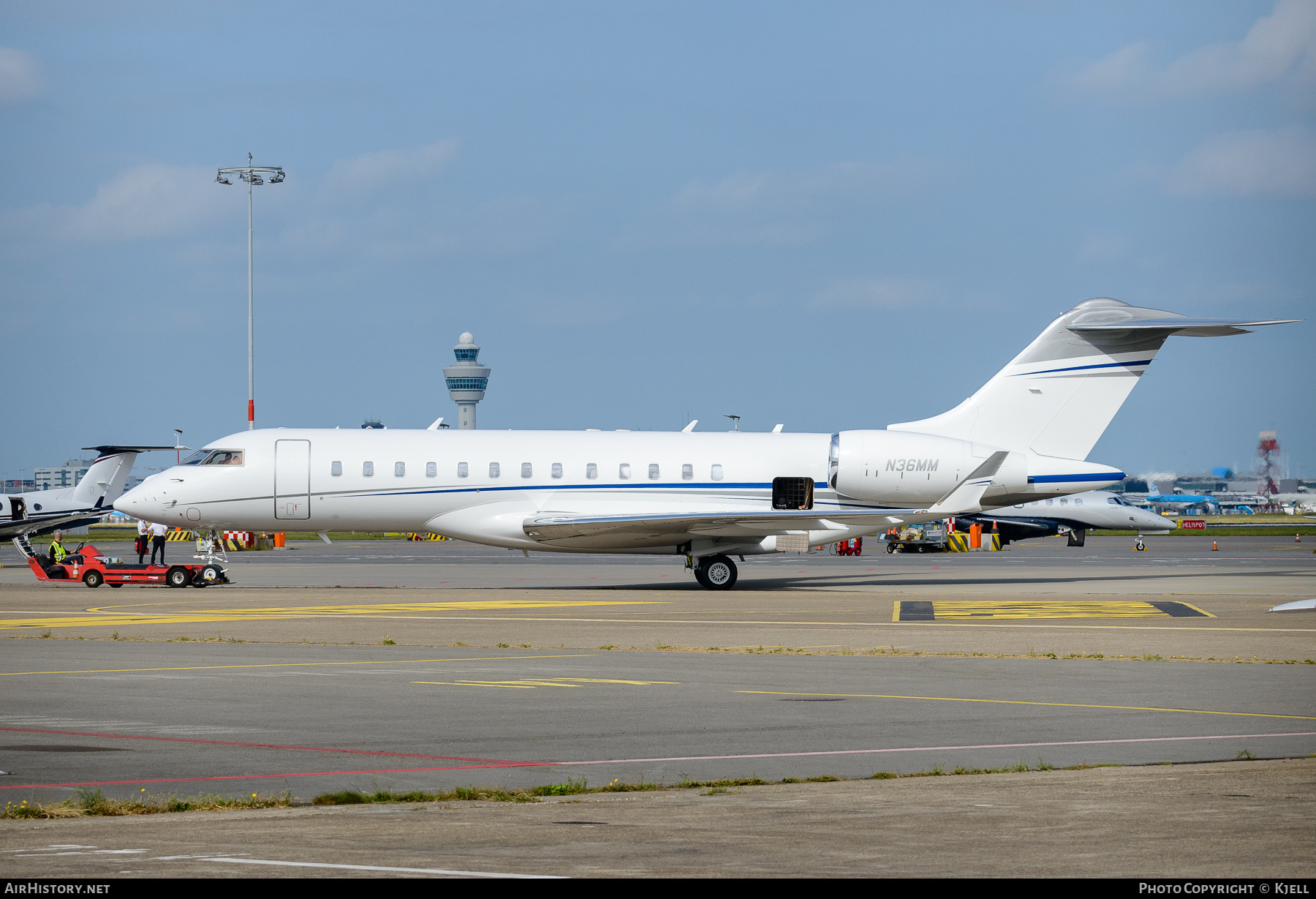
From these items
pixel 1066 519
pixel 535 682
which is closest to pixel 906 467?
pixel 535 682

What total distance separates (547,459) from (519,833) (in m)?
27.0

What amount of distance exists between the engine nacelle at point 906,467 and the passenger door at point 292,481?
1358 centimetres

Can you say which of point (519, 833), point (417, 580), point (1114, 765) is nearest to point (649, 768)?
point (519, 833)

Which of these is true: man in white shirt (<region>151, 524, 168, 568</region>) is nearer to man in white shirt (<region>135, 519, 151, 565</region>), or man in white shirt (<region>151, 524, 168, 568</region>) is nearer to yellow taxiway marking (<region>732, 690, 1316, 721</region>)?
man in white shirt (<region>135, 519, 151, 565</region>)

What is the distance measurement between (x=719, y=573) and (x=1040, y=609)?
929 cm

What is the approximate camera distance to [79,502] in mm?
50000

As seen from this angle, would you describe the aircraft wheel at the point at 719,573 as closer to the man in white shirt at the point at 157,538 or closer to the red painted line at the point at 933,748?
the man in white shirt at the point at 157,538

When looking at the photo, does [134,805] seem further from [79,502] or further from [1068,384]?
[79,502]

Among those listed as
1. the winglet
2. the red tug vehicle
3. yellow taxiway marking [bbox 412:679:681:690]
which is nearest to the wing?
Answer: the winglet

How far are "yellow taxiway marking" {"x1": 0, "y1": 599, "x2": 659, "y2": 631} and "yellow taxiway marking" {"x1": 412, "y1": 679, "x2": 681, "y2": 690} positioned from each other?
409 inches

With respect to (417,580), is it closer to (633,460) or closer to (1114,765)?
(633,460)

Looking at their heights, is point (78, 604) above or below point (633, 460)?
below

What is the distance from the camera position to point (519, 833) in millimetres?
7715

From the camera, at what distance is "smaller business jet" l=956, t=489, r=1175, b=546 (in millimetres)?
68312
